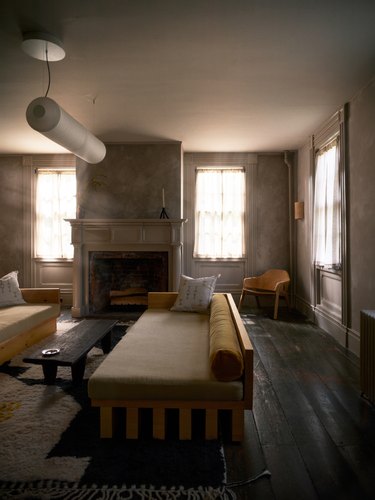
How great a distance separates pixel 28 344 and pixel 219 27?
11.5 ft

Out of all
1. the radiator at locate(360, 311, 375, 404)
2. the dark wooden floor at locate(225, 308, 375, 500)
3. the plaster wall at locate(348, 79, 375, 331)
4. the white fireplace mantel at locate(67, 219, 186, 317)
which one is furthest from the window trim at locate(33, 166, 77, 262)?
the radiator at locate(360, 311, 375, 404)

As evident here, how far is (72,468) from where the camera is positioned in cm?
173

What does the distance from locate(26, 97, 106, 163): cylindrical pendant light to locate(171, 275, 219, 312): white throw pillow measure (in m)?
1.93

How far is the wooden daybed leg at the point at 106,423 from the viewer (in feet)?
6.55

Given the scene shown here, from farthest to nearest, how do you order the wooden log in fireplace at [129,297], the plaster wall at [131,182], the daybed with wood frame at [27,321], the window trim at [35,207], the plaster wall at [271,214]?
the window trim at [35,207]
the plaster wall at [271,214]
the wooden log in fireplace at [129,297]
the plaster wall at [131,182]
the daybed with wood frame at [27,321]

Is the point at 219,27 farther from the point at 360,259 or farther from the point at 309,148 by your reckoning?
the point at 309,148

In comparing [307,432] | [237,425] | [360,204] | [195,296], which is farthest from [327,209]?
[237,425]

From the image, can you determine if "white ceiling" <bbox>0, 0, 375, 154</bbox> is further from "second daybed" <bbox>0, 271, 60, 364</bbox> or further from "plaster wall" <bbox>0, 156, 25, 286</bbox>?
"second daybed" <bbox>0, 271, 60, 364</bbox>

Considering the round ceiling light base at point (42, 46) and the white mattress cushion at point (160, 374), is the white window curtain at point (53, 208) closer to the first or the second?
the round ceiling light base at point (42, 46)

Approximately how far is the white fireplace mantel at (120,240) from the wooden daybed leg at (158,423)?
3235mm

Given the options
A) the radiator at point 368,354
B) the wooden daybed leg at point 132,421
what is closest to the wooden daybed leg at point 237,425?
the wooden daybed leg at point 132,421

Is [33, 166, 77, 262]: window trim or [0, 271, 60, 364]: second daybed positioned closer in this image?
[0, 271, 60, 364]: second daybed

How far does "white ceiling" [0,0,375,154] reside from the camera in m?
2.38

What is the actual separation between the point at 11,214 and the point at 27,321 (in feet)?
11.7
